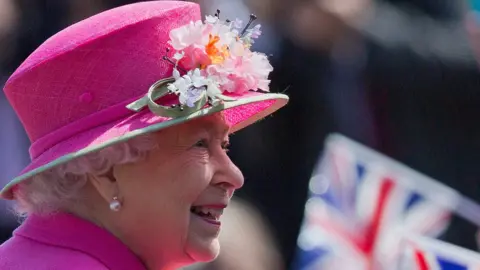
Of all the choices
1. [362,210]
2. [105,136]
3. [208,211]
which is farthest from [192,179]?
[362,210]

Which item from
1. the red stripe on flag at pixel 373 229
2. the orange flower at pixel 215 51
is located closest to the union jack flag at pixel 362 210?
the red stripe on flag at pixel 373 229

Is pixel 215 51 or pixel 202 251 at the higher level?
pixel 215 51

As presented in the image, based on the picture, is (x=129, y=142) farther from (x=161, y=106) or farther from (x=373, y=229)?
(x=373, y=229)

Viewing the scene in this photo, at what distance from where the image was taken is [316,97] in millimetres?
3635

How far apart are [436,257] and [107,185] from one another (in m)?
2.18

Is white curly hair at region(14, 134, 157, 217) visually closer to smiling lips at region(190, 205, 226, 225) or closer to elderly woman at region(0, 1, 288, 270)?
elderly woman at region(0, 1, 288, 270)

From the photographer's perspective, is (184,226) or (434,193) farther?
(434,193)

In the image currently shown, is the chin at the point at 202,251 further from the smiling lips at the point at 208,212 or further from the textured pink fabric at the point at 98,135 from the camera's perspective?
the textured pink fabric at the point at 98,135


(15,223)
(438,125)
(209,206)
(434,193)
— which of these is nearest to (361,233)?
(434,193)

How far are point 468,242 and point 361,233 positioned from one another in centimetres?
45

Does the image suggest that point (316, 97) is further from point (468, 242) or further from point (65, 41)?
point (65, 41)

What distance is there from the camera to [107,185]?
1.58m

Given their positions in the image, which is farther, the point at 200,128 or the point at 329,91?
the point at 329,91

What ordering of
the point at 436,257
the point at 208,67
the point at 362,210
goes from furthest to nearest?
the point at 362,210
the point at 436,257
the point at 208,67
